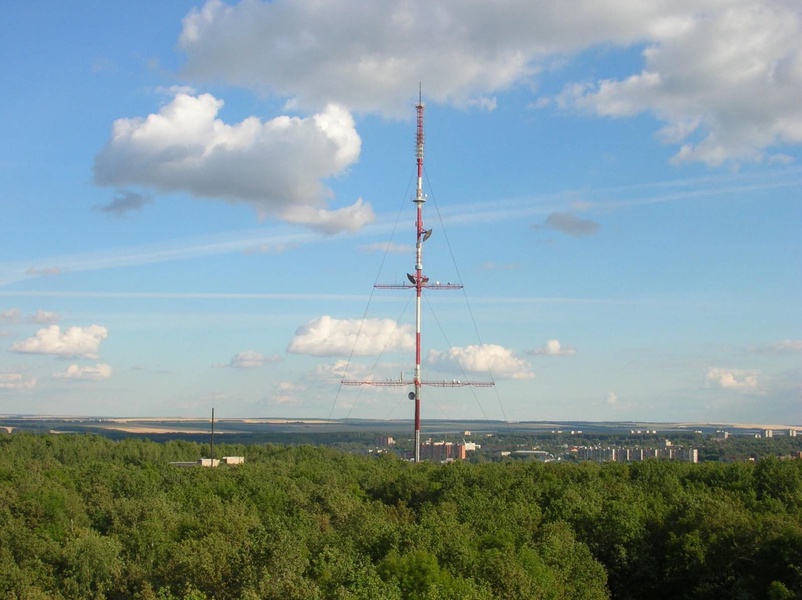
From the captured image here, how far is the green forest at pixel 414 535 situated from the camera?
34750mm

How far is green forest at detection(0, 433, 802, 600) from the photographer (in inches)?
1368

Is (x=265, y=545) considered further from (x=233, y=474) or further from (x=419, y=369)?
(x=233, y=474)

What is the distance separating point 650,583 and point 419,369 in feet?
106

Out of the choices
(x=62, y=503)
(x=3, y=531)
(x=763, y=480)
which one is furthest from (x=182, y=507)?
(x=763, y=480)

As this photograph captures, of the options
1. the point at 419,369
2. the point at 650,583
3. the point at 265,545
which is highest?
the point at 419,369

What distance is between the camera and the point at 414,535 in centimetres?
3953

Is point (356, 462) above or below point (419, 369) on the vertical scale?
below

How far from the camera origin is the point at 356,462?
370 ft

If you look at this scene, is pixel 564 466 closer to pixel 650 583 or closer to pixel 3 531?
pixel 650 583

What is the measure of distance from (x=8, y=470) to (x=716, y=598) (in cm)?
6815

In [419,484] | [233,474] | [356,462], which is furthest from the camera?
[356,462]

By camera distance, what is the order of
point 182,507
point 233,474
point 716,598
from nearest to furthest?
1. point 716,598
2. point 182,507
3. point 233,474

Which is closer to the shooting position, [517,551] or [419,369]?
[517,551]

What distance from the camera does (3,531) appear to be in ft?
→ 169
